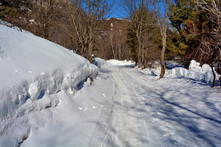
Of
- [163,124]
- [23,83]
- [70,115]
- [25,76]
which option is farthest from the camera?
[70,115]

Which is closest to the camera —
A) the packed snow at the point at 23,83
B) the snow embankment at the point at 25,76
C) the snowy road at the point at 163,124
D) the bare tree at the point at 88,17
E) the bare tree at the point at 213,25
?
the packed snow at the point at 23,83

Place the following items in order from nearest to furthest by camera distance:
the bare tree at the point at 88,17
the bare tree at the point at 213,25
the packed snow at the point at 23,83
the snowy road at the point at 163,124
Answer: the packed snow at the point at 23,83 → the snowy road at the point at 163,124 → the bare tree at the point at 213,25 → the bare tree at the point at 88,17

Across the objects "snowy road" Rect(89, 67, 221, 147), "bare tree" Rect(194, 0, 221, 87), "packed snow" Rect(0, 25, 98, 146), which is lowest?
"snowy road" Rect(89, 67, 221, 147)

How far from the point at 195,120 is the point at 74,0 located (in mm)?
13733

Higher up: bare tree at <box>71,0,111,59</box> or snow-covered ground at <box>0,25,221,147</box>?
bare tree at <box>71,0,111,59</box>

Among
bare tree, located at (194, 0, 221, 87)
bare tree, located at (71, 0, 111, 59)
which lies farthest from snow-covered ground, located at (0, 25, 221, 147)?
bare tree, located at (71, 0, 111, 59)

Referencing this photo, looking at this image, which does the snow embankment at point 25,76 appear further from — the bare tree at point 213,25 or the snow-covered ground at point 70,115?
the bare tree at point 213,25

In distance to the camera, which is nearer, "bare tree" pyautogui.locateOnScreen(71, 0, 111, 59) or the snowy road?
the snowy road

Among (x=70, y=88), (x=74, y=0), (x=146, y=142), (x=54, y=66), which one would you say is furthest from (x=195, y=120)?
(x=74, y=0)

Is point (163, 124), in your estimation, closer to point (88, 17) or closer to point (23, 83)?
point (23, 83)

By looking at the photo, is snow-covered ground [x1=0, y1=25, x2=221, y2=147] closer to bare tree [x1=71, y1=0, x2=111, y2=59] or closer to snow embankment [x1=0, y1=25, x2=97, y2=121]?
snow embankment [x1=0, y1=25, x2=97, y2=121]

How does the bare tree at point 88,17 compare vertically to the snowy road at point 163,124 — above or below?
above

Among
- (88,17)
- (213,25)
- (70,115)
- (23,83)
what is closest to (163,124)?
(70,115)

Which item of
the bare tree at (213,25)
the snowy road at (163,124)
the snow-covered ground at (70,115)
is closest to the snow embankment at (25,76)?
the snow-covered ground at (70,115)
